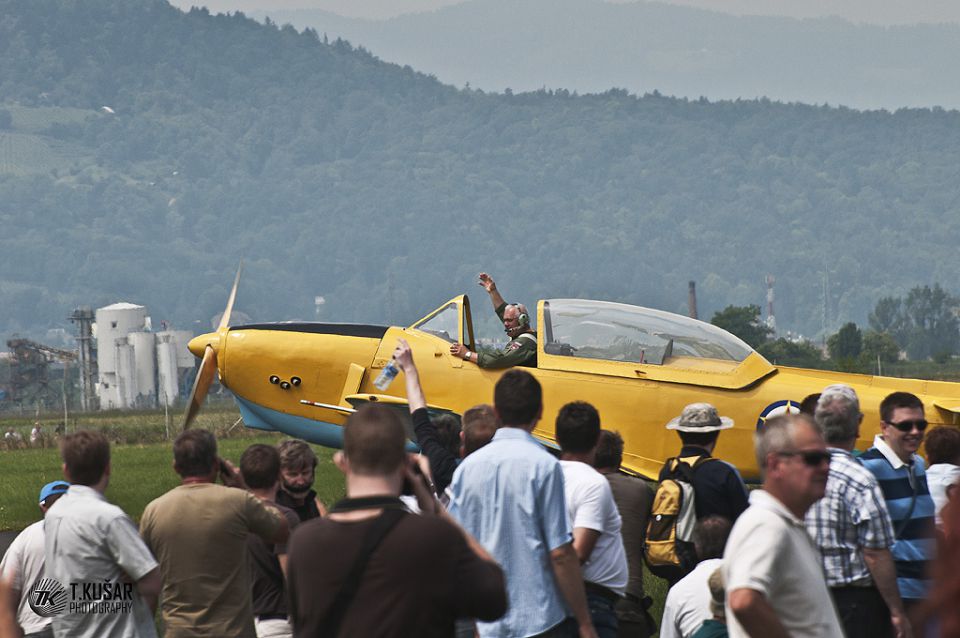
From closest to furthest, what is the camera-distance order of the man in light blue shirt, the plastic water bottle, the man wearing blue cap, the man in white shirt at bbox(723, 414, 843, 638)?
the man in white shirt at bbox(723, 414, 843, 638) < the man in light blue shirt < the man wearing blue cap < the plastic water bottle

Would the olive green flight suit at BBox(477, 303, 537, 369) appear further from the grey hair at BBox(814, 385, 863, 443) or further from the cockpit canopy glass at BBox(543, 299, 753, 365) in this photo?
the grey hair at BBox(814, 385, 863, 443)

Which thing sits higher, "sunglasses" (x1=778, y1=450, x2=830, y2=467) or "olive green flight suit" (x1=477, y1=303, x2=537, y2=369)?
"olive green flight suit" (x1=477, y1=303, x2=537, y2=369)

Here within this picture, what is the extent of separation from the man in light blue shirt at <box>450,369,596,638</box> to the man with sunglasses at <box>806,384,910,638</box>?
4.12 ft

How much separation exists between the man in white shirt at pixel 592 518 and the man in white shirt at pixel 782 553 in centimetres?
170

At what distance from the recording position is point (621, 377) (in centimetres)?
1240

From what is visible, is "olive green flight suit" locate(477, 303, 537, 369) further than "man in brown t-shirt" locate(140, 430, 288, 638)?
Yes

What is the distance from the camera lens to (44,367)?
132 metres

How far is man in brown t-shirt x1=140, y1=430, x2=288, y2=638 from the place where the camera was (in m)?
6.00

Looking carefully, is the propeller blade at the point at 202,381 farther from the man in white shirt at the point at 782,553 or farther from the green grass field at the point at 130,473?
the man in white shirt at the point at 782,553

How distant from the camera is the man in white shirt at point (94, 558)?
5633 millimetres

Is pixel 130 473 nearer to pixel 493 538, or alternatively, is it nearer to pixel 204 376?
pixel 204 376

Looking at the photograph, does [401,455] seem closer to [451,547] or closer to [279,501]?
[451,547]

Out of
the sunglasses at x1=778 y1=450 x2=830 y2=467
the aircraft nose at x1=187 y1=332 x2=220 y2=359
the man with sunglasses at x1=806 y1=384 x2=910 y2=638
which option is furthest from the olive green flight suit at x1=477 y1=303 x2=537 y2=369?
the sunglasses at x1=778 y1=450 x2=830 y2=467

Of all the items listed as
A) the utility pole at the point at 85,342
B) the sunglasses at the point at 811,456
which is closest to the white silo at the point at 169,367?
the utility pole at the point at 85,342
